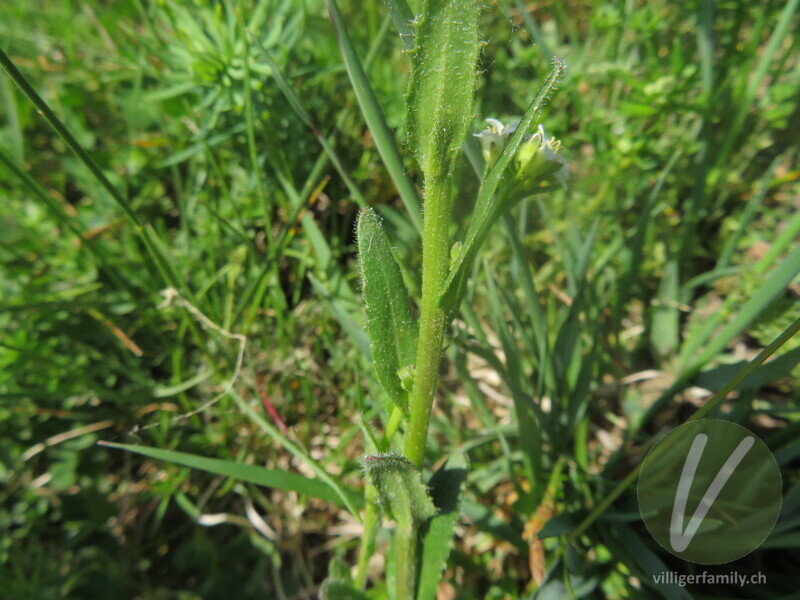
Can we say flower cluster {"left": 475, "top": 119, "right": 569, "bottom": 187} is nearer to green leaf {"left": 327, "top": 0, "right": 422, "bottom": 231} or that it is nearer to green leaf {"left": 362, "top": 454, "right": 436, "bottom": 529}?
green leaf {"left": 327, "top": 0, "right": 422, "bottom": 231}

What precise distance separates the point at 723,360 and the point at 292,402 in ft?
4.25

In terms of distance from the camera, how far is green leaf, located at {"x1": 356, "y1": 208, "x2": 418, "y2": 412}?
998mm

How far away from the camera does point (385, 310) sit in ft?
3.36

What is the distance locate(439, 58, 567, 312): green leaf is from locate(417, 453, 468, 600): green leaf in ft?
1.27

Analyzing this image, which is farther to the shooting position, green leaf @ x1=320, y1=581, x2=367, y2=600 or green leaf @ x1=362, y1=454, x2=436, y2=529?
green leaf @ x1=320, y1=581, x2=367, y2=600

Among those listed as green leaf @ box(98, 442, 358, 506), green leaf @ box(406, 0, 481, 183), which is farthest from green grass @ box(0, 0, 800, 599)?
green leaf @ box(406, 0, 481, 183)

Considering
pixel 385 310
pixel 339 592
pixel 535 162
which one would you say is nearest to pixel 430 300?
pixel 385 310

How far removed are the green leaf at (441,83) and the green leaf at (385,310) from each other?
0.15 meters

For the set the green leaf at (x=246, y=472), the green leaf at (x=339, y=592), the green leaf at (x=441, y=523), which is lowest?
the green leaf at (x=339, y=592)

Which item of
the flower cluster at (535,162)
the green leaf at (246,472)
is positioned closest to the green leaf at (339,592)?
the green leaf at (246,472)

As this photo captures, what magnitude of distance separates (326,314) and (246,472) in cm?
71

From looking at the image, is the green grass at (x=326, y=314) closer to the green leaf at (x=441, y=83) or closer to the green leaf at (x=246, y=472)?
the green leaf at (x=246, y=472)

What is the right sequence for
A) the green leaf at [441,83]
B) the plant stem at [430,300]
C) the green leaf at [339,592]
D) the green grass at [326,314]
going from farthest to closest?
the green grass at [326,314], the green leaf at [339,592], the plant stem at [430,300], the green leaf at [441,83]

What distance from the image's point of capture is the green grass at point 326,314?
61.2 inches
